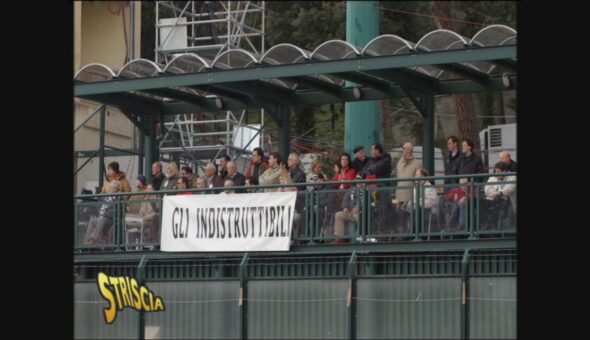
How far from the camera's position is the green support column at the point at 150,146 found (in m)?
26.0

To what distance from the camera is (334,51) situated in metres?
22.9

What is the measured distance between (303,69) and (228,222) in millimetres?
3221

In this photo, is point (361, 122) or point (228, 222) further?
point (361, 122)

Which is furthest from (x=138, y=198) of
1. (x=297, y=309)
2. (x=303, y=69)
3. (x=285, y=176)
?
(x=303, y=69)

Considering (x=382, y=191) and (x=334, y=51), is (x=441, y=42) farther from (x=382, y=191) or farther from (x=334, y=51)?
(x=382, y=191)

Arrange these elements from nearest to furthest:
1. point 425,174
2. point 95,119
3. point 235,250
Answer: point 425,174, point 235,250, point 95,119

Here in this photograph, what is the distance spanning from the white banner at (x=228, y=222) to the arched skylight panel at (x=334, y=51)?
2.59 meters

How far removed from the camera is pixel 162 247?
24250 mm

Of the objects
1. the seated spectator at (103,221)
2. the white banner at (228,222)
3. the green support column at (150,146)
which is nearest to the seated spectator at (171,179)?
the white banner at (228,222)

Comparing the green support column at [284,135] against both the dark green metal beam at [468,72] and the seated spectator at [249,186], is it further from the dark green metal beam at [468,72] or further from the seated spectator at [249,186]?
the dark green metal beam at [468,72]
